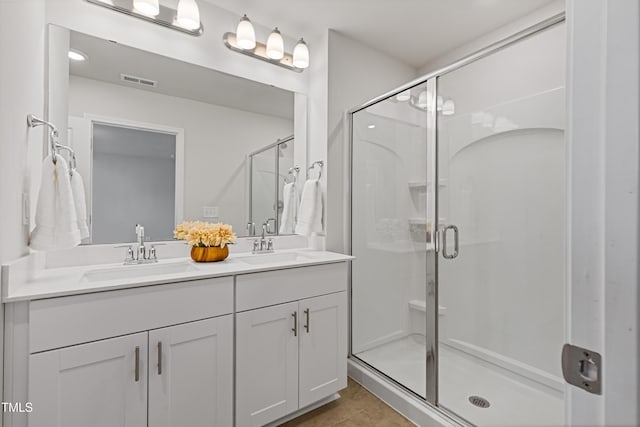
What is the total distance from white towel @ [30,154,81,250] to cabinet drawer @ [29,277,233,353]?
291 mm

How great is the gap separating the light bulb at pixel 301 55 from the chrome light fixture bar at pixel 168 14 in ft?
2.17

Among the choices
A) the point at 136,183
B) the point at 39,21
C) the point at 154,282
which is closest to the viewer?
the point at 154,282

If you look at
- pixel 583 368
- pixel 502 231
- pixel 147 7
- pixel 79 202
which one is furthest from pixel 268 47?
pixel 583 368

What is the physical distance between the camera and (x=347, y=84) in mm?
2400

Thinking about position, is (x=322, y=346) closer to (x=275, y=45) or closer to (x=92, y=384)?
(x=92, y=384)

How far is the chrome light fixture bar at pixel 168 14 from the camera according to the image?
167 centimetres

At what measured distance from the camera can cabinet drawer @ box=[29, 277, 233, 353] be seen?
105cm

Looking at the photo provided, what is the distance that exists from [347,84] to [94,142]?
1737 mm

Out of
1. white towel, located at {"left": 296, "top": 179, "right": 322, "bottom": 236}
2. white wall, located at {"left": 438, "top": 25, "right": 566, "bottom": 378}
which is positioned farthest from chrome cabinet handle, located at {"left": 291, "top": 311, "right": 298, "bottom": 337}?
white wall, located at {"left": 438, "top": 25, "right": 566, "bottom": 378}

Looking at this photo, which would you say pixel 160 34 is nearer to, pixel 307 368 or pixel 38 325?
pixel 38 325

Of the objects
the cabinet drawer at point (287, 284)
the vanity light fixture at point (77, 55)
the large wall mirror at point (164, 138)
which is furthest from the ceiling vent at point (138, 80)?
the cabinet drawer at point (287, 284)

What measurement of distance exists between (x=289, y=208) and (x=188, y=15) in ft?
4.43

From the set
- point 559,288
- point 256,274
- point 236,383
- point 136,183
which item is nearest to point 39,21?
point 136,183

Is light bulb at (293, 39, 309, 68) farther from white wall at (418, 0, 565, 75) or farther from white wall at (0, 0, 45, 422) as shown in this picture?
white wall at (0, 0, 45, 422)
